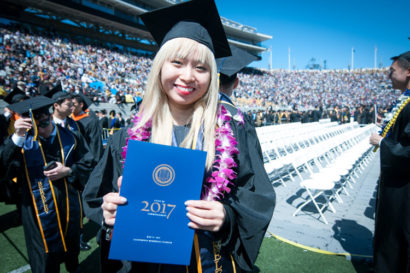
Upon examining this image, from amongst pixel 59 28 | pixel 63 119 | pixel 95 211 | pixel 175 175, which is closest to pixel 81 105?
pixel 63 119

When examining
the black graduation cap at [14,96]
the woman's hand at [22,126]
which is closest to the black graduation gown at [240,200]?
the woman's hand at [22,126]

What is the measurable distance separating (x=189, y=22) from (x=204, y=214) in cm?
97

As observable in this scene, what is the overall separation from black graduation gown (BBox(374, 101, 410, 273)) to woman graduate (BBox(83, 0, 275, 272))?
1.92 metres

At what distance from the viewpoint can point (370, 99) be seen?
134ft

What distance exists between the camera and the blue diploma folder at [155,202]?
97 centimetres

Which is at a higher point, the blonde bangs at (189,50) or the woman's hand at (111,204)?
the blonde bangs at (189,50)

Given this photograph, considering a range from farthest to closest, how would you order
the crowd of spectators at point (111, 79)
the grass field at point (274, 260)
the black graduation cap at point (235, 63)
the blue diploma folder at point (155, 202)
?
1. the crowd of spectators at point (111, 79)
2. the grass field at point (274, 260)
3. the black graduation cap at point (235, 63)
4. the blue diploma folder at point (155, 202)

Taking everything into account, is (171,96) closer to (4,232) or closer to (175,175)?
(175,175)

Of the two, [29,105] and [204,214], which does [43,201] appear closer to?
[29,105]

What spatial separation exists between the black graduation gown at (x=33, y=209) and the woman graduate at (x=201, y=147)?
5.88 feet

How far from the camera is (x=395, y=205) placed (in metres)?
2.45

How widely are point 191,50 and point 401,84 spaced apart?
9.24 ft

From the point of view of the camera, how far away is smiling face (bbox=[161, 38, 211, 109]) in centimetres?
119

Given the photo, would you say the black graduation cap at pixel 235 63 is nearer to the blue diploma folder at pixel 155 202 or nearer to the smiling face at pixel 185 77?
the smiling face at pixel 185 77
